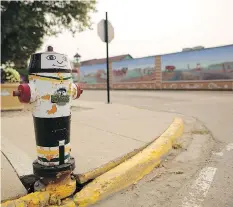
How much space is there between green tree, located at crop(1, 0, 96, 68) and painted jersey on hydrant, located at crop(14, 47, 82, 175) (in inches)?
677

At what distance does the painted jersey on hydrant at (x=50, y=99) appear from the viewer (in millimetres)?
2297

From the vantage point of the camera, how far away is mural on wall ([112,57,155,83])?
2507 centimetres

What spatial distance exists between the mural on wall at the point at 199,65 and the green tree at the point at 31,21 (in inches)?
283

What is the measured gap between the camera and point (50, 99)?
7.61 feet

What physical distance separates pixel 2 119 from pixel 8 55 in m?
15.2

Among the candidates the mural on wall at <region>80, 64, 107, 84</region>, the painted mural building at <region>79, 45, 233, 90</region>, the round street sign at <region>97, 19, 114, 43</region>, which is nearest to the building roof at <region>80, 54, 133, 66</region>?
the mural on wall at <region>80, 64, 107, 84</region>

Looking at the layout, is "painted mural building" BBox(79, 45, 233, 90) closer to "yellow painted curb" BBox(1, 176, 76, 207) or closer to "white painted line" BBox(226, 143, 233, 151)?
"white painted line" BBox(226, 143, 233, 151)

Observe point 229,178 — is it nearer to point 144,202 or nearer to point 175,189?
point 175,189

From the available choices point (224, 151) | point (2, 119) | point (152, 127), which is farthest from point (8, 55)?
point (224, 151)

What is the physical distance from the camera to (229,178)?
9.64 ft

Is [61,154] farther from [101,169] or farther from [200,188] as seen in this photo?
[200,188]

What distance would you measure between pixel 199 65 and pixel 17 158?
19.4 meters

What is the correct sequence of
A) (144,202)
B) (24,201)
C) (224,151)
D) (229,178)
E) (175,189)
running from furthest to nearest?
(224,151) < (229,178) < (175,189) < (144,202) < (24,201)

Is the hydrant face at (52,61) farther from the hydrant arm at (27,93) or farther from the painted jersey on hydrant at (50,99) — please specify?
the hydrant arm at (27,93)
